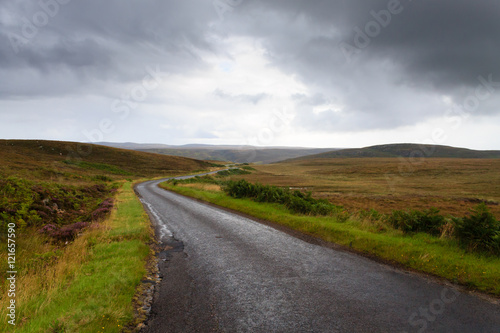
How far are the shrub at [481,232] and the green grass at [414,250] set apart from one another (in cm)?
40

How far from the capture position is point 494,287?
21.6 ft

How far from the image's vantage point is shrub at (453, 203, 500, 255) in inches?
328

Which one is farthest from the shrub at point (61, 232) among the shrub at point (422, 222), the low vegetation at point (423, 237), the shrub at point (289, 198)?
the shrub at point (422, 222)

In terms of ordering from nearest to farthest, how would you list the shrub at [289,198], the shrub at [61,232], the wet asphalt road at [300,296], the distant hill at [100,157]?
1. the wet asphalt road at [300,296]
2. the shrub at [61,232]
3. the shrub at [289,198]
4. the distant hill at [100,157]

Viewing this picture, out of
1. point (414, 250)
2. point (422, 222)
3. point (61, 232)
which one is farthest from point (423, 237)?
point (61, 232)

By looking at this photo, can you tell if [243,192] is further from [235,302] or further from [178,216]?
[235,302]

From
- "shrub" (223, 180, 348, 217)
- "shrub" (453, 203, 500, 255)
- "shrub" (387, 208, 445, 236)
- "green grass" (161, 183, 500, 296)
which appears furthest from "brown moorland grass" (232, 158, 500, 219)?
"shrub" (223, 180, 348, 217)

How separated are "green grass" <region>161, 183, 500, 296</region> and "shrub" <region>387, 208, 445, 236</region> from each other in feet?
2.34

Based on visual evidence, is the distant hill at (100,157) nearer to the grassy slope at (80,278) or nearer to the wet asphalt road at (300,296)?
the grassy slope at (80,278)

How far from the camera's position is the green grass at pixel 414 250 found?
23.5ft

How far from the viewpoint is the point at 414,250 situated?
910 centimetres

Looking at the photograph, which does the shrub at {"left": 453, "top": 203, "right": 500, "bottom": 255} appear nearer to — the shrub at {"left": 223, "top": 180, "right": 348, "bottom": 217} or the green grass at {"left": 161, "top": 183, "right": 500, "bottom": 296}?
the green grass at {"left": 161, "top": 183, "right": 500, "bottom": 296}

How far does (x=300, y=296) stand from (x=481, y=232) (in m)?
7.18

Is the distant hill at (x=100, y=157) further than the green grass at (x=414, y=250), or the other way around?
the distant hill at (x=100, y=157)
